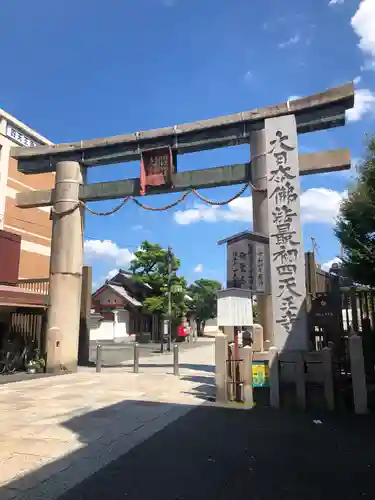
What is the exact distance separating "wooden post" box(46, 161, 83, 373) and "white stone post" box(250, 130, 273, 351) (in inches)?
273

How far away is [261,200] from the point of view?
13344 millimetres

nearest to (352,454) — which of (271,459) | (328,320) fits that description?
(271,459)

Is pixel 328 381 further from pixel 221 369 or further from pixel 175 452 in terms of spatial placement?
pixel 175 452

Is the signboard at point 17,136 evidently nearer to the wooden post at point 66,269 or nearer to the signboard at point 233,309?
the wooden post at point 66,269

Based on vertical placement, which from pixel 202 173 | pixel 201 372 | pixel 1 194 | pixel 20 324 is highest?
pixel 1 194

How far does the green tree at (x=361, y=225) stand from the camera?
11148mm

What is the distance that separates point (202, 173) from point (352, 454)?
10421mm

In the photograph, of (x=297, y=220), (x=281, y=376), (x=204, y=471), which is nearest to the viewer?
(x=204, y=471)

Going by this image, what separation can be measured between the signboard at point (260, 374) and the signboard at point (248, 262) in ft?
6.07

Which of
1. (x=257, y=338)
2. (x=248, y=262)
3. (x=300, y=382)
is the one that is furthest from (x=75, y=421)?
(x=257, y=338)

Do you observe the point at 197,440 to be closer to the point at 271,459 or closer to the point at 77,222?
the point at 271,459

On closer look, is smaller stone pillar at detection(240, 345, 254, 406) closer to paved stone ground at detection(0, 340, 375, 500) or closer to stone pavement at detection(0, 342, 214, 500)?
paved stone ground at detection(0, 340, 375, 500)

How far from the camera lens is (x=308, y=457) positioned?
17.7 feet

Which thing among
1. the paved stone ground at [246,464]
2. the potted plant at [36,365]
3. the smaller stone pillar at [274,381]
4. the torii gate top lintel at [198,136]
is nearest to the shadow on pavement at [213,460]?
the paved stone ground at [246,464]
